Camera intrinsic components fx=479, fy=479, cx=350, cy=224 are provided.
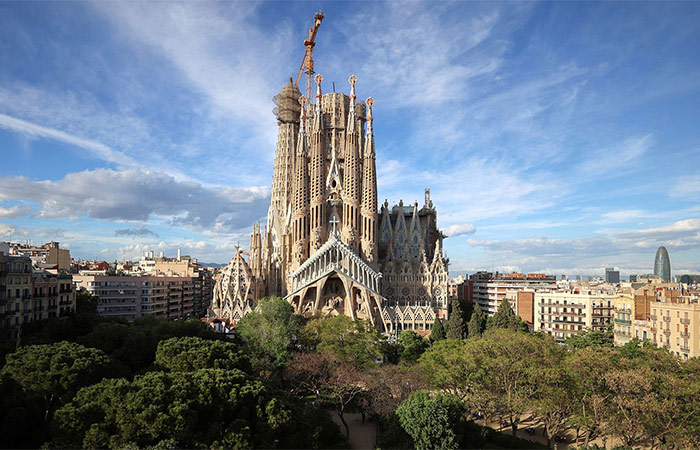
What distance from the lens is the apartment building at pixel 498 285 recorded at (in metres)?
85.9

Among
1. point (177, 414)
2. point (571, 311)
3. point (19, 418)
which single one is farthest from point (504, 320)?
point (19, 418)

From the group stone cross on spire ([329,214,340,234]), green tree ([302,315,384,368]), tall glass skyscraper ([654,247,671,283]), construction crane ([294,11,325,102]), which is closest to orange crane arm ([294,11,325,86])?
construction crane ([294,11,325,102])

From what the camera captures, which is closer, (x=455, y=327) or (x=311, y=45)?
(x=455, y=327)

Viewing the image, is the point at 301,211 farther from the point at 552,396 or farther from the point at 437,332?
the point at 552,396

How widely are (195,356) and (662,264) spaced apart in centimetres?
12913

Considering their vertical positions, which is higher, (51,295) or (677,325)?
(51,295)

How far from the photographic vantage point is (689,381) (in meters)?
25.4

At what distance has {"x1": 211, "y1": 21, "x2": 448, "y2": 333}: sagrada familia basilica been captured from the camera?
61.2 metres

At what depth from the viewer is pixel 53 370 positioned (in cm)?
2314

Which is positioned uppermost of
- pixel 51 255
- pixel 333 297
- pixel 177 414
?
pixel 51 255

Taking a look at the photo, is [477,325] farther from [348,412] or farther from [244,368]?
[244,368]

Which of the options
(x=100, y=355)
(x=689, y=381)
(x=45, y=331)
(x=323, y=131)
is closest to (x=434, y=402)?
(x=689, y=381)

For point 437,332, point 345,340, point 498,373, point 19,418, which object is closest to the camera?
point 19,418

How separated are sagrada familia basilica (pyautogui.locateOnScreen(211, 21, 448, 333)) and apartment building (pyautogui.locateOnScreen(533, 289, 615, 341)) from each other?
1387cm
